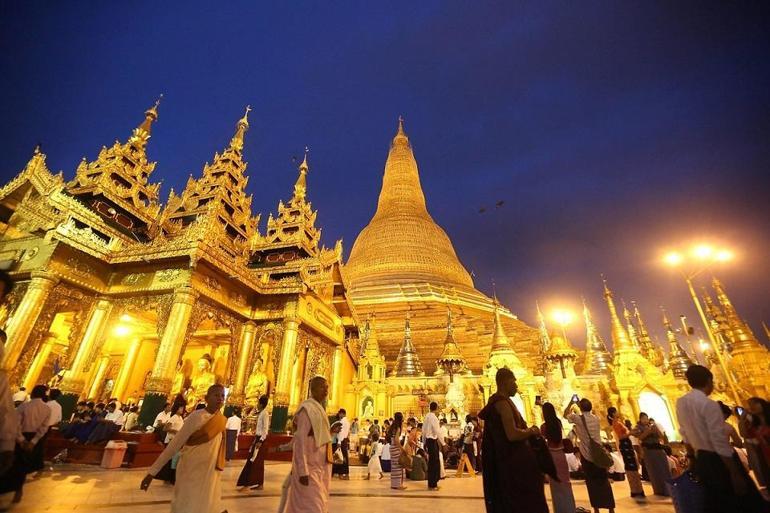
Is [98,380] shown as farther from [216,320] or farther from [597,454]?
[597,454]

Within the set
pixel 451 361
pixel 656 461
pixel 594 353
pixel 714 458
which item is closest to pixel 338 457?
pixel 656 461

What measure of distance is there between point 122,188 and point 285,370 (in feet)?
29.3

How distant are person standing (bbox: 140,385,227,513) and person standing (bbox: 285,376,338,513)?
73cm

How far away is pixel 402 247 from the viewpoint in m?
34.8

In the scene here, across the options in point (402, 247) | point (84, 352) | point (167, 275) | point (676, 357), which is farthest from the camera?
point (402, 247)

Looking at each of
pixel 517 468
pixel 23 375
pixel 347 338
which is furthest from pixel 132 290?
pixel 517 468

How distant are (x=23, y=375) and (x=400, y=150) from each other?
135 feet

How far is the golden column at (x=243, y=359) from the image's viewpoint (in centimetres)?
1177

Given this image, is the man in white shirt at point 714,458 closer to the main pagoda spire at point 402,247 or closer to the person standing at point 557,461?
the person standing at point 557,461

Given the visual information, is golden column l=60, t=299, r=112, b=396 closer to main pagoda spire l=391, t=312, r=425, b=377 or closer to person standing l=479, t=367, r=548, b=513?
person standing l=479, t=367, r=548, b=513

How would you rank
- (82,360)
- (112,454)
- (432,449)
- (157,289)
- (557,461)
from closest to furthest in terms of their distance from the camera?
(557,461)
(432,449)
(112,454)
(82,360)
(157,289)

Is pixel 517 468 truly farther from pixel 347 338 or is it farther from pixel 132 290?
pixel 347 338

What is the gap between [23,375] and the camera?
906 cm

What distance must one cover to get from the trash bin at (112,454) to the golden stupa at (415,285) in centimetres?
1623
